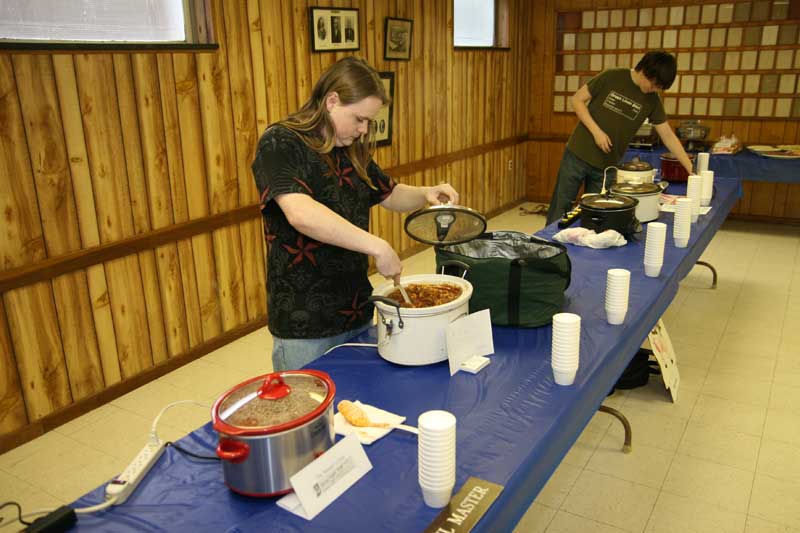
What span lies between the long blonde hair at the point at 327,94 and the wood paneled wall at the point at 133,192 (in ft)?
5.13

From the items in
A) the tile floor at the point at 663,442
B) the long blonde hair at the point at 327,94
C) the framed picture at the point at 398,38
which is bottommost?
the tile floor at the point at 663,442

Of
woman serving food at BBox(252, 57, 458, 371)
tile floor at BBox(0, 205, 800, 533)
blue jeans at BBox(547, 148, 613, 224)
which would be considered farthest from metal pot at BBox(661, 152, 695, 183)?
woman serving food at BBox(252, 57, 458, 371)

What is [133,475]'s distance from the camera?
1.30 metres

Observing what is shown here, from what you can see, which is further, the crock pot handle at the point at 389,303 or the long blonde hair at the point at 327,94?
the long blonde hair at the point at 327,94

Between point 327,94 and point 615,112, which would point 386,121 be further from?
point 327,94

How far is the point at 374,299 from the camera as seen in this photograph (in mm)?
1702

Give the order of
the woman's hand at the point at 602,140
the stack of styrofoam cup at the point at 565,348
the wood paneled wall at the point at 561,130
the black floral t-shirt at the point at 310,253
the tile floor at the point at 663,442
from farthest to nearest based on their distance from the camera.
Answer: the wood paneled wall at the point at 561,130 → the woman's hand at the point at 602,140 → the tile floor at the point at 663,442 → the black floral t-shirt at the point at 310,253 → the stack of styrofoam cup at the point at 565,348

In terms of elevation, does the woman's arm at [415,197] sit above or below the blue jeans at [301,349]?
above

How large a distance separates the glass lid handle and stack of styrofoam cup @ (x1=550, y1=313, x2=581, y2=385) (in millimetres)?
749

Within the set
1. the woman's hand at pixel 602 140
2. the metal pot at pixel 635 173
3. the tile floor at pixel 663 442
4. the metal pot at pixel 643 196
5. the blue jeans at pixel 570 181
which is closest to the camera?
the tile floor at pixel 663 442

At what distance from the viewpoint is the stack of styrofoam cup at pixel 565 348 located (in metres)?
1.66

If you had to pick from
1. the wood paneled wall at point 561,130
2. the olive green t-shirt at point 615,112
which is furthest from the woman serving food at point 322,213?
the wood paneled wall at point 561,130

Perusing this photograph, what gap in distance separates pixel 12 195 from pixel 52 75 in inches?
21.9

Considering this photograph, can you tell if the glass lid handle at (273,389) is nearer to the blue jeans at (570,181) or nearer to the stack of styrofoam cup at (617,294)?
the stack of styrofoam cup at (617,294)
